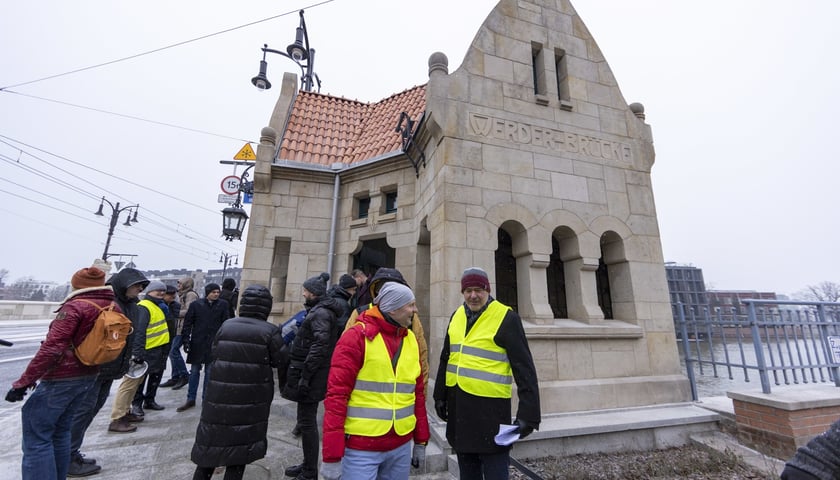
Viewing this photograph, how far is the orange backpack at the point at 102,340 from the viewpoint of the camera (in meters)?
2.93

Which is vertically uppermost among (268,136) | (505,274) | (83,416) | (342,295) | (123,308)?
(268,136)

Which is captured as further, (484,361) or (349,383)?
(484,361)

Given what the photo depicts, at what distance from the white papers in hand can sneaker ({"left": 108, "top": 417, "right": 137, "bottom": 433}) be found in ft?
17.1

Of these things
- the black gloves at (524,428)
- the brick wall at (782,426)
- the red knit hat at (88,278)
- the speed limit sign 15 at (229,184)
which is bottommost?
the brick wall at (782,426)

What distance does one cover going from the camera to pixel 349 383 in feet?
7.02

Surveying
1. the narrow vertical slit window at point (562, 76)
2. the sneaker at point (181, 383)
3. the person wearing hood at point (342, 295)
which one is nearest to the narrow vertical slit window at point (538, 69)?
the narrow vertical slit window at point (562, 76)

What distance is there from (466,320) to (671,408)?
4518 millimetres

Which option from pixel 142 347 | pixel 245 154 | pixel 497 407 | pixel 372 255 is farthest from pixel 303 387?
pixel 245 154

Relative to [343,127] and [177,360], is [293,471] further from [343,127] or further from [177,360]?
[343,127]

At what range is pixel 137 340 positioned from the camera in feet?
15.6

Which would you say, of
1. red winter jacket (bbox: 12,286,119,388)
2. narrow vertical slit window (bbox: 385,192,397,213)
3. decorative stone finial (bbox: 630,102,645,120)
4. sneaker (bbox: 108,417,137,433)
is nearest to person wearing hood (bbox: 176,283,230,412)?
sneaker (bbox: 108,417,137,433)

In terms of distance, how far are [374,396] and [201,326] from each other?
5147 mm

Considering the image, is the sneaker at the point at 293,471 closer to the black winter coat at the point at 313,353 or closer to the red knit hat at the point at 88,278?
the black winter coat at the point at 313,353

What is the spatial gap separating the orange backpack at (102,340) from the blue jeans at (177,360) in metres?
4.72
